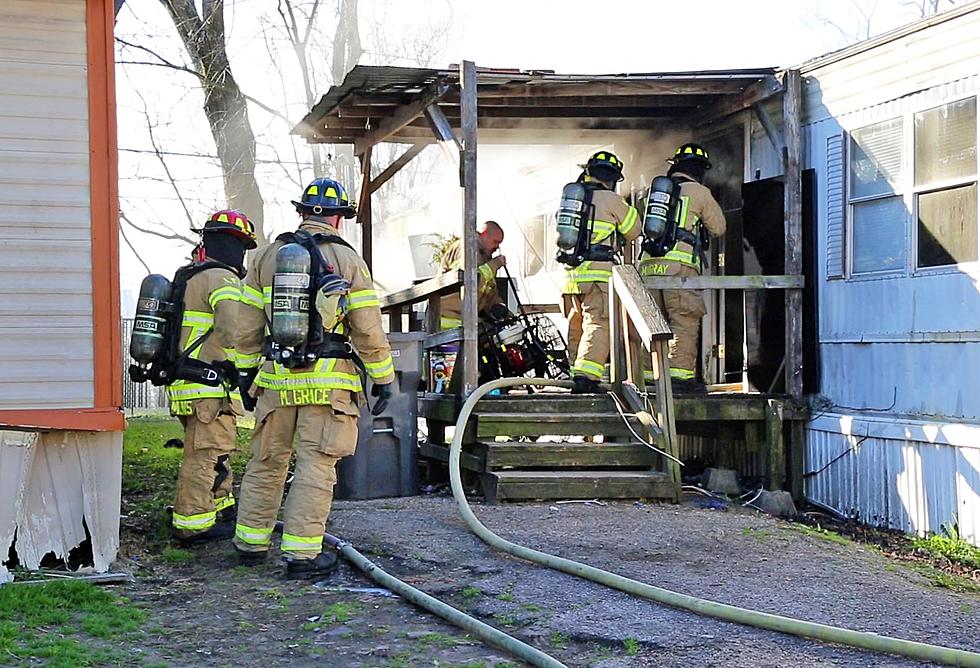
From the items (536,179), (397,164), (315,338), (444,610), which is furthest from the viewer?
(536,179)

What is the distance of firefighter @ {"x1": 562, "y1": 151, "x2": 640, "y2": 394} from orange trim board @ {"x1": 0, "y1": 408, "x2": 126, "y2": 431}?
441 cm

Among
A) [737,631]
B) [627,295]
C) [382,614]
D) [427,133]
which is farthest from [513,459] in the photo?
[427,133]

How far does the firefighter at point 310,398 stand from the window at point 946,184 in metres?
4.42

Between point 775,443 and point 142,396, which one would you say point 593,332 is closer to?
point 775,443

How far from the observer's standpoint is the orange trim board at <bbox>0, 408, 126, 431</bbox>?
6383 millimetres

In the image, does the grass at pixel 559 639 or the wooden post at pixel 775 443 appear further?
the wooden post at pixel 775 443

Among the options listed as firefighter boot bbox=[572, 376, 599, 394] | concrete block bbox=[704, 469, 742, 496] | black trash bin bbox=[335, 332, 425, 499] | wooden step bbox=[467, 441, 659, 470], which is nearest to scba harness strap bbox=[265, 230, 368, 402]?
wooden step bbox=[467, 441, 659, 470]

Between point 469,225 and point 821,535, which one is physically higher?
point 469,225

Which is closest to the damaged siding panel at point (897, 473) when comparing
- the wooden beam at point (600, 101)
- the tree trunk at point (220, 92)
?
the wooden beam at point (600, 101)

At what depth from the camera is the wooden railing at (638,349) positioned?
29.0 ft

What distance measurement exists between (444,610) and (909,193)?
5.41 m

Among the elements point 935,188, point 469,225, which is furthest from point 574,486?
Result: point 935,188

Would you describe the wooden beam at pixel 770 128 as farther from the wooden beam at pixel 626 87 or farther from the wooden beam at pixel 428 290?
the wooden beam at pixel 428 290

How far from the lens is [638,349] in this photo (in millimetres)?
9562
